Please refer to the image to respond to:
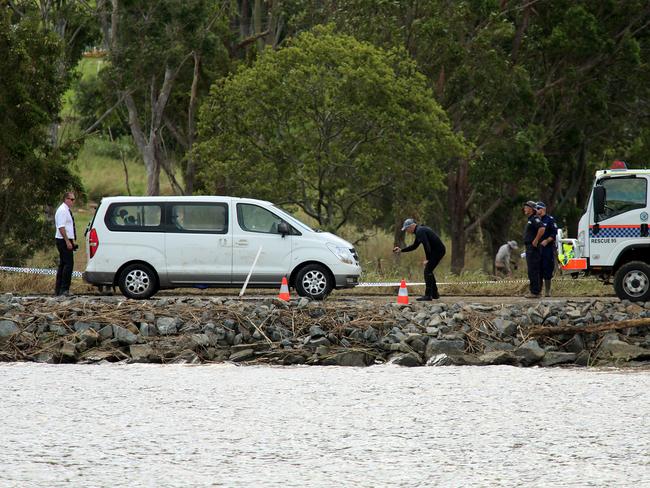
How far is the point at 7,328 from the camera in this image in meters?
16.3

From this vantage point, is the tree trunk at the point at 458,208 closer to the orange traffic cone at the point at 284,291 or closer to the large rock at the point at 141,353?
the orange traffic cone at the point at 284,291

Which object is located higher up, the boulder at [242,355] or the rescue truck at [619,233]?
the rescue truck at [619,233]

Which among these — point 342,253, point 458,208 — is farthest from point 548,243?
point 458,208

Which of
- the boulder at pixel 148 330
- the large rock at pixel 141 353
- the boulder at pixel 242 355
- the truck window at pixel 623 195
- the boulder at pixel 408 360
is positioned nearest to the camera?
the boulder at pixel 408 360

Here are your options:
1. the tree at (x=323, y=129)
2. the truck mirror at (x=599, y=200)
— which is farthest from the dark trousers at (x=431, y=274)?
the tree at (x=323, y=129)

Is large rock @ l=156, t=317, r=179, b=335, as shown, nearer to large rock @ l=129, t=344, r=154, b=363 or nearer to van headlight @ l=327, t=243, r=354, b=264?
large rock @ l=129, t=344, r=154, b=363

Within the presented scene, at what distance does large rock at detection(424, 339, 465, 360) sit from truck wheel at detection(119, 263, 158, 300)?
277 inches

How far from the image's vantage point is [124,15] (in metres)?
37.7

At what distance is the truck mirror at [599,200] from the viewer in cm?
1928

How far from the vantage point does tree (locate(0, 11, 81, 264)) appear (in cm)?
2848

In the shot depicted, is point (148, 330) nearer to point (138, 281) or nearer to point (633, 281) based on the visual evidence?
point (138, 281)

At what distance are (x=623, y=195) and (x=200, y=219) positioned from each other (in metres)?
7.17

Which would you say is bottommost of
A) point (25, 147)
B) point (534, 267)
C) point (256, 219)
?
point (534, 267)

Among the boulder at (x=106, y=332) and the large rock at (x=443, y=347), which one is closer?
the large rock at (x=443, y=347)
